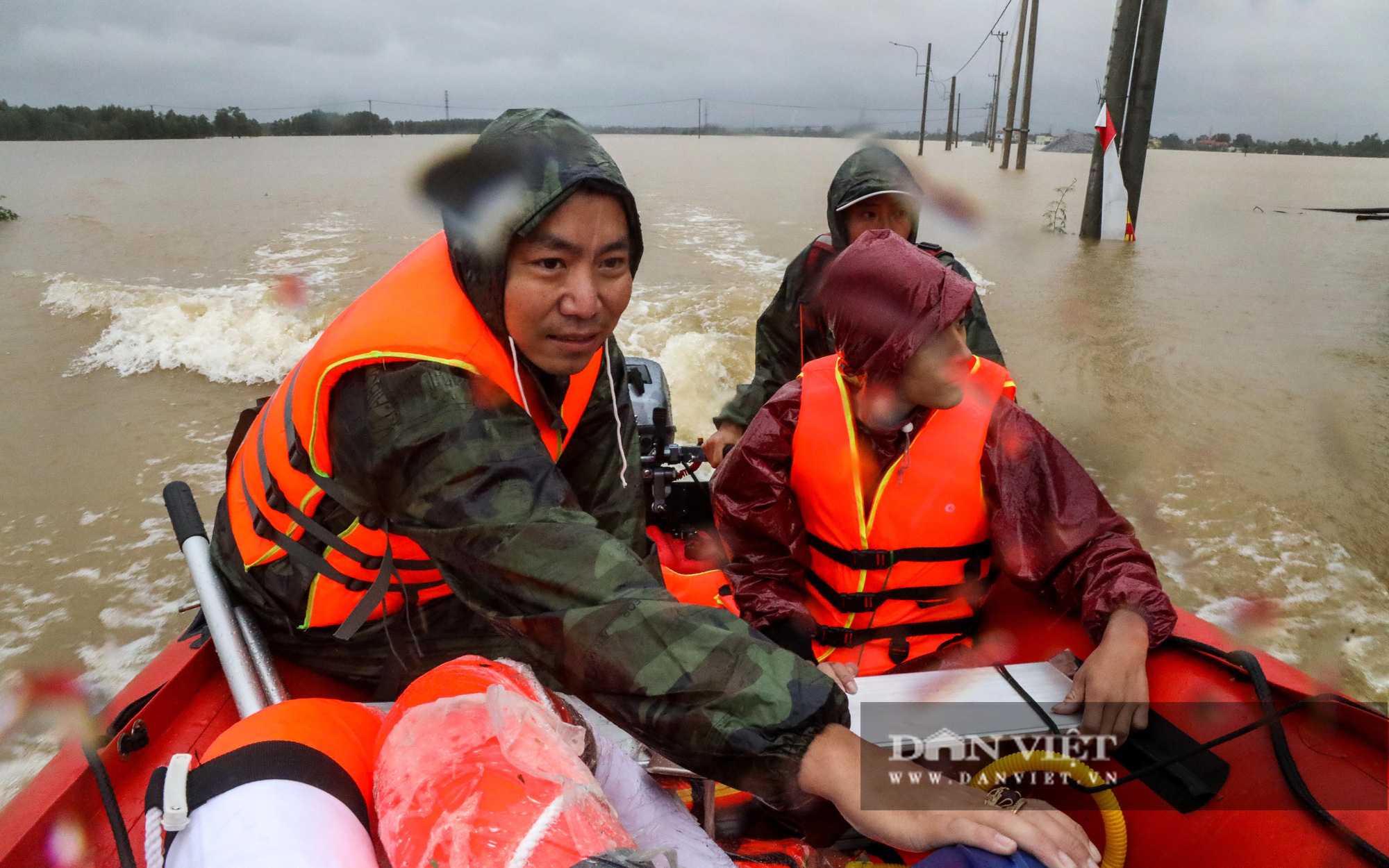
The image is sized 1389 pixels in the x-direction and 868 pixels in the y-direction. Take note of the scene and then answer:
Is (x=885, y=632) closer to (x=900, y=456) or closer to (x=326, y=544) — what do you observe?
(x=900, y=456)

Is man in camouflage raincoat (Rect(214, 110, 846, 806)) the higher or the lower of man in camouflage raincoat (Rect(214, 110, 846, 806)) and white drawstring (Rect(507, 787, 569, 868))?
the higher

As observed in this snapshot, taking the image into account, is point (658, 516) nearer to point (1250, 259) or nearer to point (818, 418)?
point (818, 418)

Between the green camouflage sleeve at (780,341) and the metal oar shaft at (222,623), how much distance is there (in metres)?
1.64

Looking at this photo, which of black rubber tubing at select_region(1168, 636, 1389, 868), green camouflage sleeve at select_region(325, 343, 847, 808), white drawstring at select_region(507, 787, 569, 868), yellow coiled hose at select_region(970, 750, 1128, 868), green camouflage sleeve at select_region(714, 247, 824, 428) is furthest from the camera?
green camouflage sleeve at select_region(714, 247, 824, 428)

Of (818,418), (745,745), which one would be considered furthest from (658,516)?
(745,745)

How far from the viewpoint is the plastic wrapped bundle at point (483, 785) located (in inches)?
31.0

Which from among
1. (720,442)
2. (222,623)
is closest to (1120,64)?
(720,442)

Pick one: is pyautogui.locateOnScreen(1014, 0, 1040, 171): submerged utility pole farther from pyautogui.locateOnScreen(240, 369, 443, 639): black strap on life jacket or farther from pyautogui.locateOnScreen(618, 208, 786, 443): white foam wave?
pyautogui.locateOnScreen(240, 369, 443, 639): black strap on life jacket

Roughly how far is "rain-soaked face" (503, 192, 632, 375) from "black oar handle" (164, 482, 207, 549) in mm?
884

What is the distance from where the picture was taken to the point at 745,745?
0.88m

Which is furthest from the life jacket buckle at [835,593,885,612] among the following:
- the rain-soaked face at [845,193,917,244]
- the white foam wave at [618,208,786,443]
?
the white foam wave at [618,208,786,443]

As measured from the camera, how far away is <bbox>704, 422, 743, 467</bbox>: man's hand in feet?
8.44

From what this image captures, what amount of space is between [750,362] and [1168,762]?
18.0 feet

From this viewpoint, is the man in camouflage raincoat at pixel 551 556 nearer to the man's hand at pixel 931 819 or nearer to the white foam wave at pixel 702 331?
the man's hand at pixel 931 819
